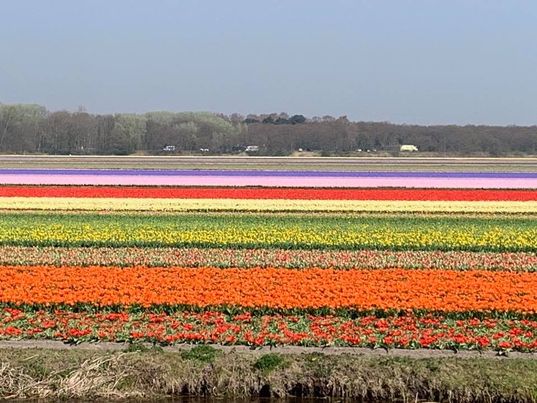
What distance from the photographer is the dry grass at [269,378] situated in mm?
11477

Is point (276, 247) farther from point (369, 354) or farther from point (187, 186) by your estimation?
point (187, 186)

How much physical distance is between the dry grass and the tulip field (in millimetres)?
1315

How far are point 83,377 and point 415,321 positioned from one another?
5.71 m

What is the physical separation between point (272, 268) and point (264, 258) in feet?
6.75

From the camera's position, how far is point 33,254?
2225cm

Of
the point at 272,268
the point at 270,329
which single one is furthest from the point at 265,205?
the point at 270,329

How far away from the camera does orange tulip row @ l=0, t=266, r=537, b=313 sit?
15.6 meters

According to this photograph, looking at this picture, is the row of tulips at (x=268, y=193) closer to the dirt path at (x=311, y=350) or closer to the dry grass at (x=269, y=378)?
the dirt path at (x=311, y=350)

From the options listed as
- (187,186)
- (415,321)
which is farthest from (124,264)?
(187,186)

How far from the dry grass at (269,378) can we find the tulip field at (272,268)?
131 centimetres

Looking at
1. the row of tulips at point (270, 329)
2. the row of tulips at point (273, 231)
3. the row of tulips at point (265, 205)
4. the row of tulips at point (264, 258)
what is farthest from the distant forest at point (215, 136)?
the row of tulips at point (270, 329)

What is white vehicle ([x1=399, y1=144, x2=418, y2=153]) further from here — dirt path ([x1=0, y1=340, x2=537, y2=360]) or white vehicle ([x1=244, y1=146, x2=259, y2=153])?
dirt path ([x1=0, y1=340, x2=537, y2=360])

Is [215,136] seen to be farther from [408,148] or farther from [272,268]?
[272,268]

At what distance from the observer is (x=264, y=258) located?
21.6m
